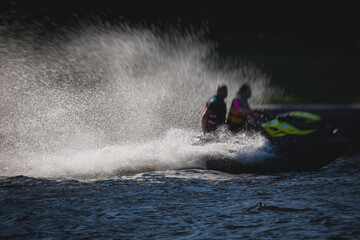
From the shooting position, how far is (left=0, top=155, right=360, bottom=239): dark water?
16.2 feet

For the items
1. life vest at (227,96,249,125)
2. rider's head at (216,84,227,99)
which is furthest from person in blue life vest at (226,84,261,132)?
rider's head at (216,84,227,99)

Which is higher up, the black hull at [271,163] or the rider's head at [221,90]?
the rider's head at [221,90]

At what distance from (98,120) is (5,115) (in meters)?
1.71

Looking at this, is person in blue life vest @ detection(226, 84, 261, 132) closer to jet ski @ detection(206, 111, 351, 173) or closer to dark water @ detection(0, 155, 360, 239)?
jet ski @ detection(206, 111, 351, 173)

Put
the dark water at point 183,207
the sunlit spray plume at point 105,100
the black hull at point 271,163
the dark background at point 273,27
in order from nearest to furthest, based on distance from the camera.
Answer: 1. the dark water at point 183,207
2. the black hull at point 271,163
3. the sunlit spray plume at point 105,100
4. the dark background at point 273,27

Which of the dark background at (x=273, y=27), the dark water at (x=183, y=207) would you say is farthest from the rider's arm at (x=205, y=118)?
the dark background at (x=273, y=27)

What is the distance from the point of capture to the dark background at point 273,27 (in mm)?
17047

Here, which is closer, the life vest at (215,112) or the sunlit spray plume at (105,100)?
the sunlit spray plume at (105,100)

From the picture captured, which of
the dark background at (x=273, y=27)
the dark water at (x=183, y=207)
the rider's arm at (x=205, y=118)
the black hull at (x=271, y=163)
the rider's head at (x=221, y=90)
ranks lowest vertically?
the dark water at (x=183, y=207)

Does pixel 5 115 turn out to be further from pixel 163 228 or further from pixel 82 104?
pixel 163 228

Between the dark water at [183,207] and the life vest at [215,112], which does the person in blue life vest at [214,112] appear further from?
the dark water at [183,207]

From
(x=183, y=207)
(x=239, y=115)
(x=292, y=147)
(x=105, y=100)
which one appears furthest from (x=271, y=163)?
(x=105, y=100)

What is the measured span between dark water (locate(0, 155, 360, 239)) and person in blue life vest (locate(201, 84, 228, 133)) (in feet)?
4.29

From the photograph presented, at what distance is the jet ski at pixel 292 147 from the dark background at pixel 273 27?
18.7 feet
